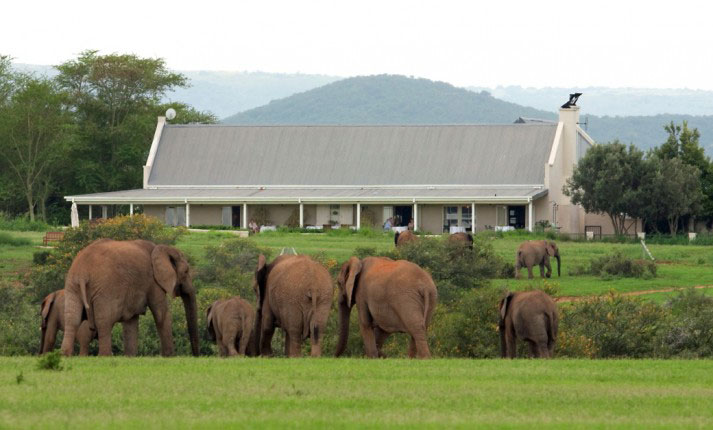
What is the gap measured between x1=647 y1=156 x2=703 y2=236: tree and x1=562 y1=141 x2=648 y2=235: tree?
73 cm

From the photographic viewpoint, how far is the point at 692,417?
1423 centimetres

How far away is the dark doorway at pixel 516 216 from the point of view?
76438 mm

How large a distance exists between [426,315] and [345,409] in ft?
24.3

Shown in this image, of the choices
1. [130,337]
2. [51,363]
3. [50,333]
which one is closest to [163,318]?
[130,337]

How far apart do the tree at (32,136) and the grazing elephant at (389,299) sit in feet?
213

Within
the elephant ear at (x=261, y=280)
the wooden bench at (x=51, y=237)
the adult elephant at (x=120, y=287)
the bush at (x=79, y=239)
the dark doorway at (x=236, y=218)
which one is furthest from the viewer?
the dark doorway at (x=236, y=218)

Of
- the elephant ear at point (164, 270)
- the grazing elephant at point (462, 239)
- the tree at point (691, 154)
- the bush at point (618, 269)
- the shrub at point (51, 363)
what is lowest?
the bush at point (618, 269)

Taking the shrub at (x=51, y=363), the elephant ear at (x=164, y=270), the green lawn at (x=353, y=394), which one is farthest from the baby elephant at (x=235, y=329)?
the shrub at (x=51, y=363)

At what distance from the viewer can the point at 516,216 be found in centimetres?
7662

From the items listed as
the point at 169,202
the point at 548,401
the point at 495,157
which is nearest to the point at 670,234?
the point at 495,157

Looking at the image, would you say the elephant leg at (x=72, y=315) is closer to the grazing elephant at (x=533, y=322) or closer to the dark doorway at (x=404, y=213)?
the grazing elephant at (x=533, y=322)

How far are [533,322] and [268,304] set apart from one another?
4072 mm

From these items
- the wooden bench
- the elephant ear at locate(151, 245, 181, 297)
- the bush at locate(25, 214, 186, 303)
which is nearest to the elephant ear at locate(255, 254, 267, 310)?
the elephant ear at locate(151, 245, 181, 297)

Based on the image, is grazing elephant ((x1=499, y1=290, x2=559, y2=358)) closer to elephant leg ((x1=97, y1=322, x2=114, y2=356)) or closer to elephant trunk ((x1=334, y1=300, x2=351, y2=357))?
elephant trunk ((x1=334, y1=300, x2=351, y2=357))
